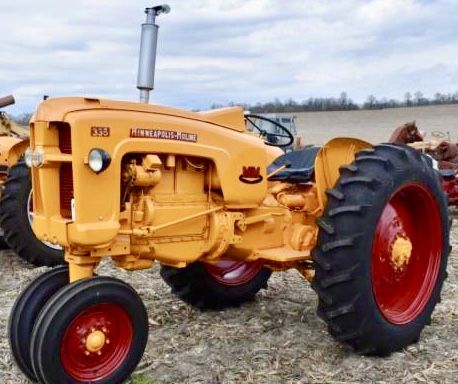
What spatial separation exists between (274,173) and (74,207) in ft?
5.04

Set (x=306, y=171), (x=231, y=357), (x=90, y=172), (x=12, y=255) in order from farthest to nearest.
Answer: (x=12, y=255) < (x=306, y=171) < (x=231, y=357) < (x=90, y=172)

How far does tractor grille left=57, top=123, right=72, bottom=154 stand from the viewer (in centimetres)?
345

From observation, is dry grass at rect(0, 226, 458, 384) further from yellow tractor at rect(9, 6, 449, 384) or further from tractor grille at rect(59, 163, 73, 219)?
tractor grille at rect(59, 163, 73, 219)

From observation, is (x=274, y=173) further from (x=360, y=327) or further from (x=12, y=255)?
(x=12, y=255)

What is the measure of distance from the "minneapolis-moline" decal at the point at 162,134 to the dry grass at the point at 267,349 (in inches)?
52.2

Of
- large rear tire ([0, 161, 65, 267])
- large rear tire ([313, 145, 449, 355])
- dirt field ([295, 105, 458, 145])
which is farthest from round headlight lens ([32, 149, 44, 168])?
dirt field ([295, 105, 458, 145])

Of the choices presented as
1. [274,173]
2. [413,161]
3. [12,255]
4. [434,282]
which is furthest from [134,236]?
[12,255]

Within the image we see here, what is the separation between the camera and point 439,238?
443 centimetres

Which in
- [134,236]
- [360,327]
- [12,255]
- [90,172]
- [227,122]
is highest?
[227,122]

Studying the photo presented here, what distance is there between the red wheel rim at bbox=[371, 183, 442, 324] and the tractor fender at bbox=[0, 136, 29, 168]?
182 inches

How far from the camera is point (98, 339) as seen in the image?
3.31 metres

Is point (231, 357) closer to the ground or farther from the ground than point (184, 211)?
closer to the ground

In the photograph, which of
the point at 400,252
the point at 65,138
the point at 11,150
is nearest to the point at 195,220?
the point at 65,138

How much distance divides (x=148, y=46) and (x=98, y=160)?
29.6 inches
